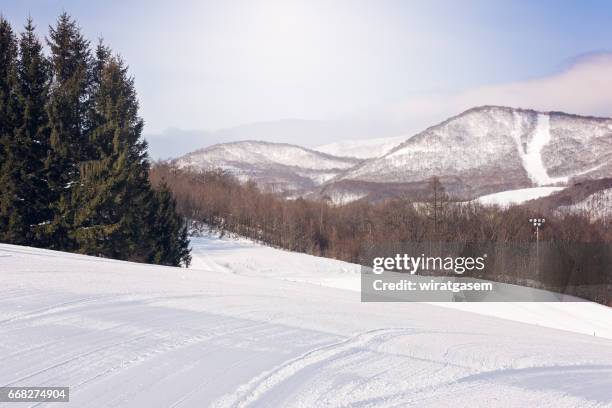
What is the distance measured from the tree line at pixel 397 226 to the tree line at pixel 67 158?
7.88 metres

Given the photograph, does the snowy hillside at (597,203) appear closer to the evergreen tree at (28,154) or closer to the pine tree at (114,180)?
the pine tree at (114,180)

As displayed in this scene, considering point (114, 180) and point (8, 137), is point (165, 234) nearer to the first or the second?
point (114, 180)

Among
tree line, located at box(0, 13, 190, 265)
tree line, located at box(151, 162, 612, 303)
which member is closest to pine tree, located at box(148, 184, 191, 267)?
tree line, located at box(0, 13, 190, 265)

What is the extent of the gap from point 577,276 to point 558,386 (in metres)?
36.5

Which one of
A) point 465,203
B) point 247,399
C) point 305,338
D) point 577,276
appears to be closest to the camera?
point 247,399

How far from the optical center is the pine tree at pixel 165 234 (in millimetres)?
29781

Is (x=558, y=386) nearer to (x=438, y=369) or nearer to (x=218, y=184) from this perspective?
(x=438, y=369)

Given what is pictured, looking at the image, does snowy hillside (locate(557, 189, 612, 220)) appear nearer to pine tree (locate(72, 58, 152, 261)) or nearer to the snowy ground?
pine tree (locate(72, 58, 152, 261))

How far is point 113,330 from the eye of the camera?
6973 millimetres

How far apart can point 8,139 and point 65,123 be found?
2.79m

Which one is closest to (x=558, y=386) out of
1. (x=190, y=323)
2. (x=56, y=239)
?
(x=190, y=323)

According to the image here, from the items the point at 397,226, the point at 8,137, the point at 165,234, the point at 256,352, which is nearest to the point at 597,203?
the point at 397,226

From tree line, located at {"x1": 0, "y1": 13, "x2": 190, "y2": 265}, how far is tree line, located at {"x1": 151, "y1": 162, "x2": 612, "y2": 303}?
7879 mm

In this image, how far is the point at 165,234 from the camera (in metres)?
31.3
